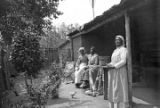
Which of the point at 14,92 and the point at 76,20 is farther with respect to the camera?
the point at 76,20

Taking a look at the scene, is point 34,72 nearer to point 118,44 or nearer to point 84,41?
point 84,41

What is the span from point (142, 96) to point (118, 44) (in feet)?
7.25

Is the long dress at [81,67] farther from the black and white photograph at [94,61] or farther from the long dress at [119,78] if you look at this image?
the long dress at [119,78]

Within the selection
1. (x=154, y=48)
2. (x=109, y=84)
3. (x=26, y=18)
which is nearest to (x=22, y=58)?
(x=26, y=18)

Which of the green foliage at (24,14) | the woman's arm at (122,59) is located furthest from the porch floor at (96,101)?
the green foliage at (24,14)

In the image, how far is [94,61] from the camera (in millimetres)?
6812

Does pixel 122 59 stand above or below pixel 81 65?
above

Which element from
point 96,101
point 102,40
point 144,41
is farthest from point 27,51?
point 96,101

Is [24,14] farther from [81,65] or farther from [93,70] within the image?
[93,70]

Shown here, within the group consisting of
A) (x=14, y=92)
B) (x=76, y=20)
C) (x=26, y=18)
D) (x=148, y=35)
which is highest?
(x=76, y=20)

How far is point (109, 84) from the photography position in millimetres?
4574

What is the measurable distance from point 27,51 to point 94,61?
564 cm

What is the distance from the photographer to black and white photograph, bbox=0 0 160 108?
175 inches

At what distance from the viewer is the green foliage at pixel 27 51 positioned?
11134mm
